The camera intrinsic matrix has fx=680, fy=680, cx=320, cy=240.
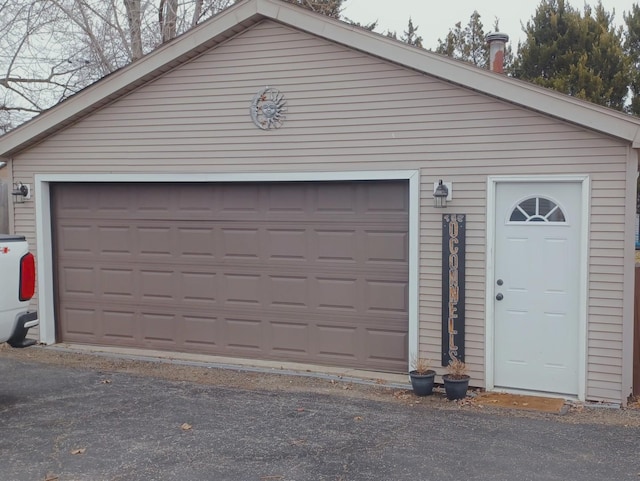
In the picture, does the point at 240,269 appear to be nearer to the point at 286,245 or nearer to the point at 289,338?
the point at 286,245

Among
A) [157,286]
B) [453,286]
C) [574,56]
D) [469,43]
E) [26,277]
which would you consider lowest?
[157,286]

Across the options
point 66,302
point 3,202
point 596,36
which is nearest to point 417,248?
point 66,302

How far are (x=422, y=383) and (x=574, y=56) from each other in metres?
16.8

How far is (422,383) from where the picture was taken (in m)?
6.70

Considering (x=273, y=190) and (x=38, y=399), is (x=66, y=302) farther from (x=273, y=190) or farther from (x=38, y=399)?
(x=273, y=190)

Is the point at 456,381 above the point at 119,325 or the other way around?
the other way around

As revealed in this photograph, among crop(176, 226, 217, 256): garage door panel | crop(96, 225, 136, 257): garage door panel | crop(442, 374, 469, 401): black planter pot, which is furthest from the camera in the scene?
crop(96, 225, 136, 257): garage door panel

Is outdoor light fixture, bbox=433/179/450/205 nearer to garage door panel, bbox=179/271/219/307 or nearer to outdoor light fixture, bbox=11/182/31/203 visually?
garage door panel, bbox=179/271/219/307

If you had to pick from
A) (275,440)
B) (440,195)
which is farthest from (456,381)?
(275,440)

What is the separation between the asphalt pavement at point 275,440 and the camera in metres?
4.82

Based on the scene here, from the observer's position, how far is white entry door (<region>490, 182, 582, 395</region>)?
6.58 meters

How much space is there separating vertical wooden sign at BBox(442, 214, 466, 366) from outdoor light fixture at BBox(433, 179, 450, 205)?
12cm

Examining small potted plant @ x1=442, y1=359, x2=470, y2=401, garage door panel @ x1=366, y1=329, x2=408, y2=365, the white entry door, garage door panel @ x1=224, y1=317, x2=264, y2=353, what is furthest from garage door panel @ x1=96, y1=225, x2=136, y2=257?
the white entry door

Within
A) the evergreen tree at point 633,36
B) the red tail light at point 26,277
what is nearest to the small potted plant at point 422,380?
the red tail light at point 26,277
